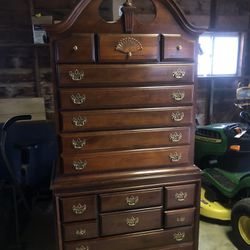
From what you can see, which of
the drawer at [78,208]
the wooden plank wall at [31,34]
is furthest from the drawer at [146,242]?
the wooden plank wall at [31,34]

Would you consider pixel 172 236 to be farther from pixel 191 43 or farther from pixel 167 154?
pixel 191 43

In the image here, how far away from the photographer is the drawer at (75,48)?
132cm

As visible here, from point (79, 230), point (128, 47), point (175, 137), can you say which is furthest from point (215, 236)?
point (128, 47)

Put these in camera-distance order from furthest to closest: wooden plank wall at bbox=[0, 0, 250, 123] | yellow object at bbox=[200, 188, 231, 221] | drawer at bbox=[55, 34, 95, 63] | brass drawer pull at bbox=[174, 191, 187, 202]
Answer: wooden plank wall at bbox=[0, 0, 250, 123], yellow object at bbox=[200, 188, 231, 221], brass drawer pull at bbox=[174, 191, 187, 202], drawer at bbox=[55, 34, 95, 63]

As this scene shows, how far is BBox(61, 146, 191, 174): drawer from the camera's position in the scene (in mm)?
1476

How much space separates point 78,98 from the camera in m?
1.39

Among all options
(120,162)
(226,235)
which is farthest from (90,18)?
(226,235)

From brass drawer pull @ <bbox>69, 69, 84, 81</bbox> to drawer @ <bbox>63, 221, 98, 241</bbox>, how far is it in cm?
85

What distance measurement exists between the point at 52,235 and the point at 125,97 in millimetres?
1440

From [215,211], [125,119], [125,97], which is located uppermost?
[125,97]

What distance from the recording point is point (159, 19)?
4.58 ft

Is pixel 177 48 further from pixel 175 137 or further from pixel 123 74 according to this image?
pixel 175 137

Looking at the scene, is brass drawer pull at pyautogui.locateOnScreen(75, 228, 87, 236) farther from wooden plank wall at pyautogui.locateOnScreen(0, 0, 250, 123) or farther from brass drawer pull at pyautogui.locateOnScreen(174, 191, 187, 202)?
wooden plank wall at pyautogui.locateOnScreen(0, 0, 250, 123)

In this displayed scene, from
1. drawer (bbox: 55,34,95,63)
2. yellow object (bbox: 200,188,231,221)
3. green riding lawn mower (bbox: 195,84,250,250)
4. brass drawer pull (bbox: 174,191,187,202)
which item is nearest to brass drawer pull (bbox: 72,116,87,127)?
drawer (bbox: 55,34,95,63)
